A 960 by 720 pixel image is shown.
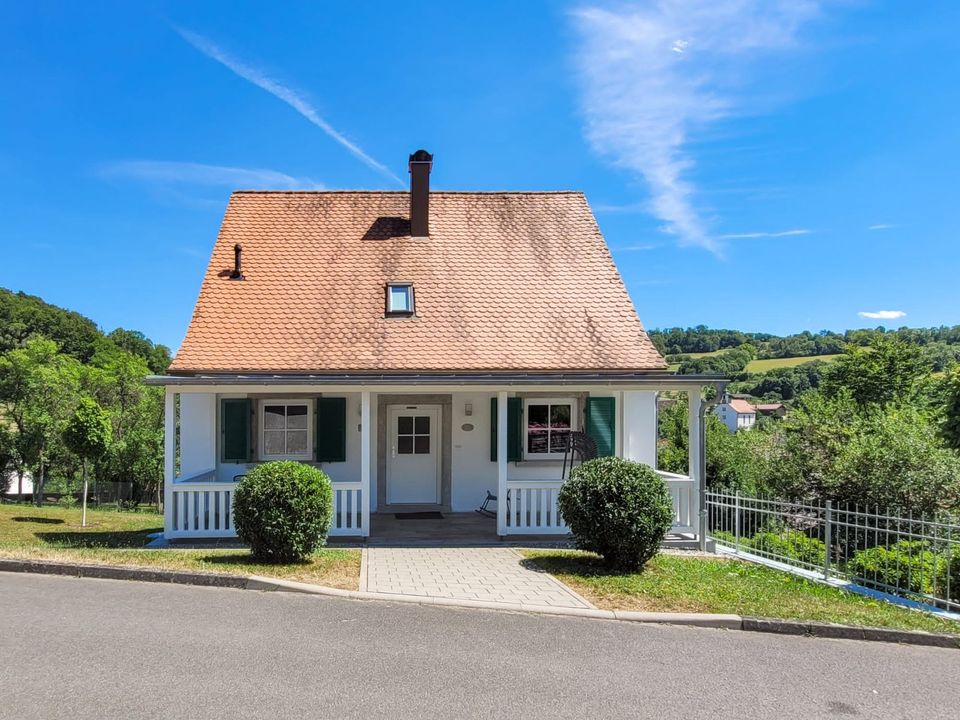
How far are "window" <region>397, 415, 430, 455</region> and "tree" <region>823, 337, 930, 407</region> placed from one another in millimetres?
35057

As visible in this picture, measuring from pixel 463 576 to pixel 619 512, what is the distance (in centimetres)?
206

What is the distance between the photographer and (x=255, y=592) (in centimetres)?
756

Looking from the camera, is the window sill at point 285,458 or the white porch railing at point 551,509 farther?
the window sill at point 285,458

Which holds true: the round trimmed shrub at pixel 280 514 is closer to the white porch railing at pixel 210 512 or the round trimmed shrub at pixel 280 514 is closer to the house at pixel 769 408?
the white porch railing at pixel 210 512

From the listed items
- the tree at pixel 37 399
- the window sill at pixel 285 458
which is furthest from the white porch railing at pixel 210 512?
the tree at pixel 37 399

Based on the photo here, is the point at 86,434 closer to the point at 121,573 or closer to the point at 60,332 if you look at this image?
the point at 121,573

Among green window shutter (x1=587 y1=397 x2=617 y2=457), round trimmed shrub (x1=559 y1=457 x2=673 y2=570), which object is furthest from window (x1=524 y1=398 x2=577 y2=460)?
round trimmed shrub (x1=559 y1=457 x2=673 y2=570)

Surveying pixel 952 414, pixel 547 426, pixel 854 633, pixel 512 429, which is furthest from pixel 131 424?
pixel 854 633

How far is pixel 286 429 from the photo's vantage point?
42.2ft

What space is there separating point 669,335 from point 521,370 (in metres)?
86.3

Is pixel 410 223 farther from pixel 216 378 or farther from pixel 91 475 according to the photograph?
pixel 91 475

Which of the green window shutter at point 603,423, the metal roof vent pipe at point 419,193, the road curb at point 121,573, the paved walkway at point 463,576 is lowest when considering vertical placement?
the paved walkway at point 463,576

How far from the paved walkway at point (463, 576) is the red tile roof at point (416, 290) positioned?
3644 millimetres

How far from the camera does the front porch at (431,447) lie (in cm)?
1109
